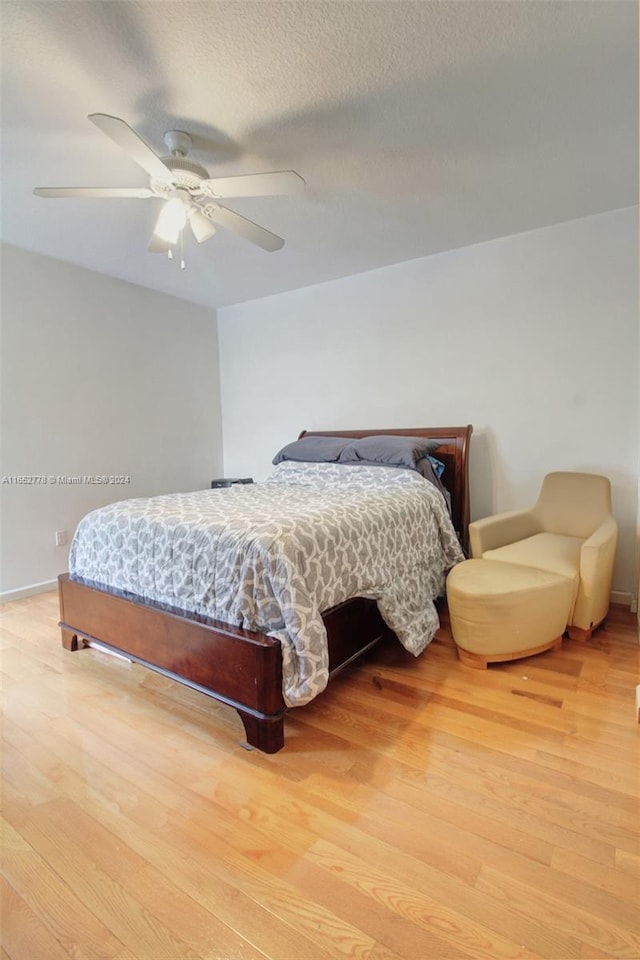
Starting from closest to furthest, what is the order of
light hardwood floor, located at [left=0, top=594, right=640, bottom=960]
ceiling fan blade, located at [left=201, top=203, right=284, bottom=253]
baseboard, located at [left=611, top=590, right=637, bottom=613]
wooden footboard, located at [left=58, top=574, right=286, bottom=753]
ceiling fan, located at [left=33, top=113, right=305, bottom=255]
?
light hardwood floor, located at [left=0, top=594, right=640, bottom=960]
wooden footboard, located at [left=58, top=574, right=286, bottom=753]
ceiling fan, located at [left=33, top=113, right=305, bottom=255]
ceiling fan blade, located at [left=201, top=203, right=284, bottom=253]
baseboard, located at [left=611, top=590, right=637, bottom=613]

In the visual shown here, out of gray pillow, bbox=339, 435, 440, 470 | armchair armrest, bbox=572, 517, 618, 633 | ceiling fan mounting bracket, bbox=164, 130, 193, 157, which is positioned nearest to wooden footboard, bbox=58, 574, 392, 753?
armchair armrest, bbox=572, 517, 618, 633

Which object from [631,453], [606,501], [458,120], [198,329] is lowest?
[606,501]

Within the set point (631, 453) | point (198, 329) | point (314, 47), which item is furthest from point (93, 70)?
point (631, 453)

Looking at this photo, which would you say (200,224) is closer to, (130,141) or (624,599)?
(130,141)

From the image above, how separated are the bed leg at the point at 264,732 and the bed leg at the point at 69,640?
1.32 m

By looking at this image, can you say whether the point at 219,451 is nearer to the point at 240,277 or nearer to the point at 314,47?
the point at 240,277

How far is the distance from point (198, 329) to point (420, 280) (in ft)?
7.43

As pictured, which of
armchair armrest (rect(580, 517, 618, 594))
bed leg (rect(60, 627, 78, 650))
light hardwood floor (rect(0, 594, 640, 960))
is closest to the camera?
light hardwood floor (rect(0, 594, 640, 960))

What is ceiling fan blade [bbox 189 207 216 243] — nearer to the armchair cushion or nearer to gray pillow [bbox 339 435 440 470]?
gray pillow [bbox 339 435 440 470]

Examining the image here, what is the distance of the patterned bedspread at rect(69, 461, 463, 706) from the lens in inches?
65.7

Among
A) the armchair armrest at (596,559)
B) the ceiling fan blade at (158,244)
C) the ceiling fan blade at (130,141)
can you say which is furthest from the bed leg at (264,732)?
the ceiling fan blade at (158,244)

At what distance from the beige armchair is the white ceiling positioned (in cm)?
174

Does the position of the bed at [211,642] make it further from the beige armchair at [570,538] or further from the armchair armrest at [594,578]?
the armchair armrest at [594,578]

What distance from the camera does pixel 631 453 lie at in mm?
2838
